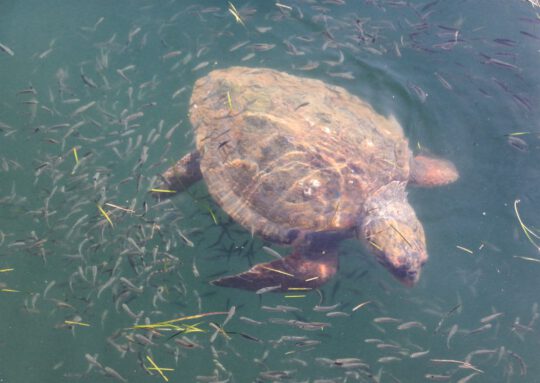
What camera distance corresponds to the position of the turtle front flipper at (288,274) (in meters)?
4.98

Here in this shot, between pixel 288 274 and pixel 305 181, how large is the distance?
3.98 ft

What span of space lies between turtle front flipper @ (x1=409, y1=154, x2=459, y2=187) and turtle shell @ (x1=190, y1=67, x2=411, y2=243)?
1.68ft

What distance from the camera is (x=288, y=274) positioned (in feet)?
16.4

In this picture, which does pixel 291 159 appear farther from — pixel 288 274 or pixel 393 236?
pixel 393 236

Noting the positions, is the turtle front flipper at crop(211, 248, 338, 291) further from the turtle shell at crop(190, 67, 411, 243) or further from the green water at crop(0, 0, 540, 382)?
the green water at crop(0, 0, 540, 382)

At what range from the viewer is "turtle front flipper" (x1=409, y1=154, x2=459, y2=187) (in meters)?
6.07

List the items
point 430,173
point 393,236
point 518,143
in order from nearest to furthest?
1. point 393,236
2. point 430,173
3. point 518,143

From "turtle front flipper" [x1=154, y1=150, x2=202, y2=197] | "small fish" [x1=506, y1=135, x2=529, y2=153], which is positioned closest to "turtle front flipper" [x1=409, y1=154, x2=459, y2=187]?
"small fish" [x1=506, y1=135, x2=529, y2=153]

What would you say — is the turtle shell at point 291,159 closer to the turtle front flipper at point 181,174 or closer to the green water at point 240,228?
the turtle front flipper at point 181,174

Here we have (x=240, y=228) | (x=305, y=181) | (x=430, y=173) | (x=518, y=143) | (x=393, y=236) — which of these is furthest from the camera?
(x=518, y=143)

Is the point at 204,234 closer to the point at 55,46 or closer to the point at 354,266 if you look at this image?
the point at 354,266

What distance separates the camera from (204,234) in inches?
235

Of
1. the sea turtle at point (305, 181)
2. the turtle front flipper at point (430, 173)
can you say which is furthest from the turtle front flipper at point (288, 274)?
the turtle front flipper at point (430, 173)

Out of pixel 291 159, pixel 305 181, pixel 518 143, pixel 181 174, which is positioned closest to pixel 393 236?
pixel 305 181
